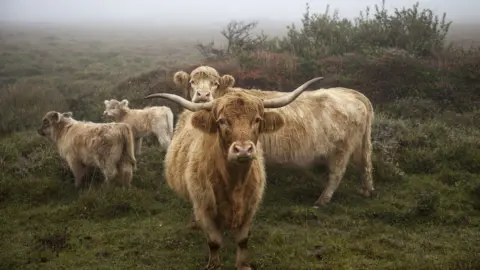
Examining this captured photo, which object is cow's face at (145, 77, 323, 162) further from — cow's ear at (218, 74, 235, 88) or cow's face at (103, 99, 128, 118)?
cow's face at (103, 99, 128, 118)

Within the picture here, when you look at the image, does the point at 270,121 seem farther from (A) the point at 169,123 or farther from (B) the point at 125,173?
(A) the point at 169,123

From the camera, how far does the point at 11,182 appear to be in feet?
24.2

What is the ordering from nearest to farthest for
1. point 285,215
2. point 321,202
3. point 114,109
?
1. point 285,215
2. point 321,202
3. point 114,109

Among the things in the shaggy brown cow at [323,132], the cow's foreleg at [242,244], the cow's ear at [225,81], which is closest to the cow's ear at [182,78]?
the shaggy brown cow at [323,132]

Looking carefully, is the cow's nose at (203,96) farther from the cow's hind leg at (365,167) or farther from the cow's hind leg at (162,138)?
the cow's hind leg at (162,138)

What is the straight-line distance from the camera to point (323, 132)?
23.0 feet

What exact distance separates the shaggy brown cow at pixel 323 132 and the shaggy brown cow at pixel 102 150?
1.57 m

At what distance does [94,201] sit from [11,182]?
1731mm

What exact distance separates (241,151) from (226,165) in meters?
0.74

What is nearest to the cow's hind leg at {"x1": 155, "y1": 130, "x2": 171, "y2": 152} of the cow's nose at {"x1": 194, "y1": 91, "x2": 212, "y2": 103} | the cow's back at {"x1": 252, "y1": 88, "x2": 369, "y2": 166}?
the cow's nose at {"x1": 194, "y1": 91, "x2": 212, "y2": 103}

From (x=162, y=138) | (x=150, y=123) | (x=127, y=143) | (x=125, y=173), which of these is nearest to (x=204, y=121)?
(x=127, y=143)

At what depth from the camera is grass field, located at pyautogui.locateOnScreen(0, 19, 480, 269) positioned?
17.3ft

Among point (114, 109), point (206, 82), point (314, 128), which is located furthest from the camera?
point (114, 109)

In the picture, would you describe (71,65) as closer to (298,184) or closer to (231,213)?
(298,184)
